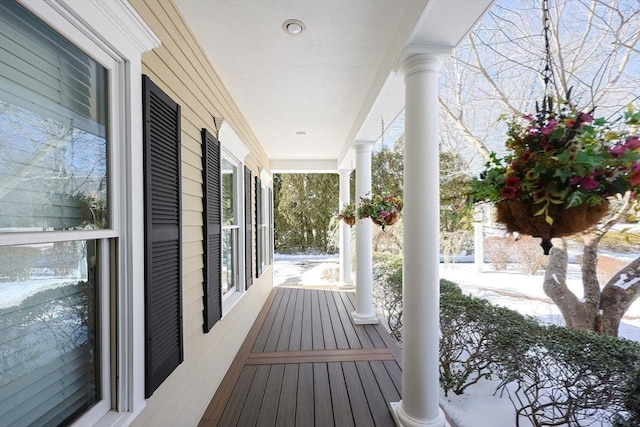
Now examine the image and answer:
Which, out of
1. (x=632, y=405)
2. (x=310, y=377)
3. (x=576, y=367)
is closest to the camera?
(x=632, y=405)

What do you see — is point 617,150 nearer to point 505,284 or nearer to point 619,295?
point 619,295

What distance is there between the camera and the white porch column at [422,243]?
6.23ft

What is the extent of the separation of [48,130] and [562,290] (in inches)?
203

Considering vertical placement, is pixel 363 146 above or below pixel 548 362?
above

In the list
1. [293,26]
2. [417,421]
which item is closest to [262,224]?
[293,26]

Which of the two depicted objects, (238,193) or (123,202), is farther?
(238,193)

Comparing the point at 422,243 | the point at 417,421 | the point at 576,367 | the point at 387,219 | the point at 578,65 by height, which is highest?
the point at 578,65

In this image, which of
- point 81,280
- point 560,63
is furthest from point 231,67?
point 560,63

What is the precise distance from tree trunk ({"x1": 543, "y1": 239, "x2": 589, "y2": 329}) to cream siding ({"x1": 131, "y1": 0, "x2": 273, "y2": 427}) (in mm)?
4184

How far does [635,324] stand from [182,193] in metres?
5.98

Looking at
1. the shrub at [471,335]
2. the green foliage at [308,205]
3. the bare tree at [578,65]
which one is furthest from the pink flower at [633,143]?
the green foliage at [308,205]

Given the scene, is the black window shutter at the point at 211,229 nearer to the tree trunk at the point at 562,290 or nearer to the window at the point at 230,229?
the window at the point at 230,229

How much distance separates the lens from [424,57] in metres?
1.86

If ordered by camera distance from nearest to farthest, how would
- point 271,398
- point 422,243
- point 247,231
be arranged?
point 422,243 < point 271,398 < point 247,231
